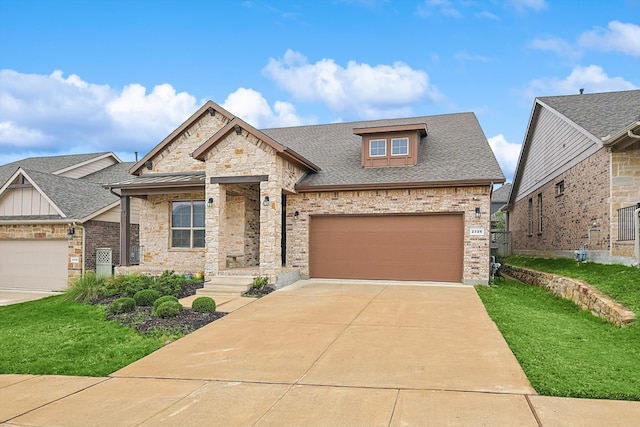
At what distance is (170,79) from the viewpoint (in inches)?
766

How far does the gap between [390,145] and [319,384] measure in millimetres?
12072

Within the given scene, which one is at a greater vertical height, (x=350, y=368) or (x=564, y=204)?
(x=564, y=204)

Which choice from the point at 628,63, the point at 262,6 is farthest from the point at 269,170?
the point at 628,63

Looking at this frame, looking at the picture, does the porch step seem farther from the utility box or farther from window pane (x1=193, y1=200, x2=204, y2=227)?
the utility box

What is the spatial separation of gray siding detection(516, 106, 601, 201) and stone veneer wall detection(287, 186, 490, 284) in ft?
12.0

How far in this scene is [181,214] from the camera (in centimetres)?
1720

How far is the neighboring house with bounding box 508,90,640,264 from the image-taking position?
12266mm

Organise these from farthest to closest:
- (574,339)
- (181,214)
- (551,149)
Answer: (551,149) < (181,214) < (574,339)

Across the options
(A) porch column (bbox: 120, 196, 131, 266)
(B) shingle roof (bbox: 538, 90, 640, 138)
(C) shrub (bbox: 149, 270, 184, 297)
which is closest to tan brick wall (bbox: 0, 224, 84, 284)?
(A) porch column (bbox: 120, 196, 131, 266)

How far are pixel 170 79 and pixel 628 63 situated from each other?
19.0m

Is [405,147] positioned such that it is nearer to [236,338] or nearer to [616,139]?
[616,139]

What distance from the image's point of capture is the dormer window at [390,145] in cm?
1617

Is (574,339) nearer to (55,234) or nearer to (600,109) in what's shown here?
(600,109)

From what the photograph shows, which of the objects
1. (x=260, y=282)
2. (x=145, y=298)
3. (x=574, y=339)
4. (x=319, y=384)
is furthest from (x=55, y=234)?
(x=574, y=339)
